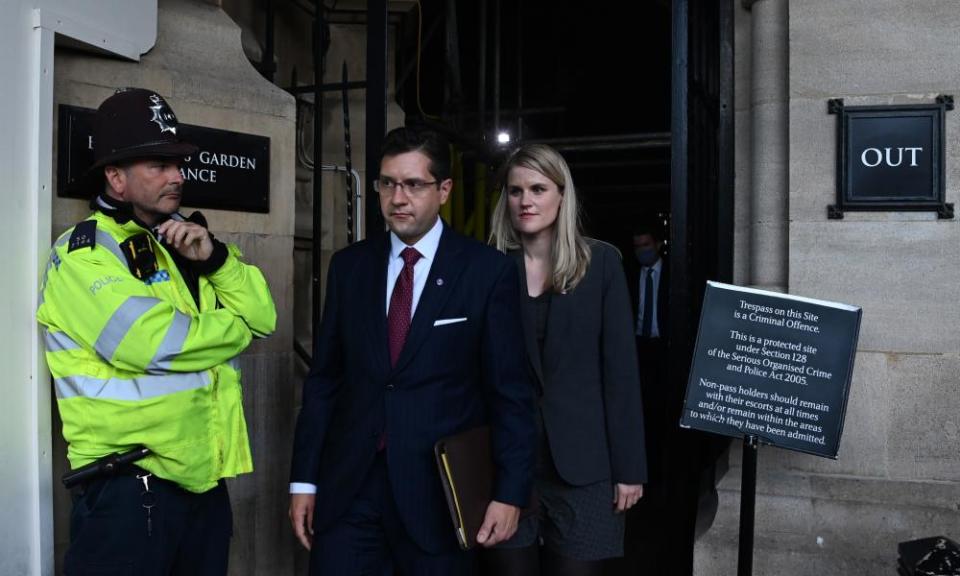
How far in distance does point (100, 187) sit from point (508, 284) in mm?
1567

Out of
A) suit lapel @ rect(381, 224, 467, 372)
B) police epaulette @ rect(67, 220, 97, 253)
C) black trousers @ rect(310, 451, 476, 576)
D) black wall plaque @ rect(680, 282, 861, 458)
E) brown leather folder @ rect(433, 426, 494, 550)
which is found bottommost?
black trousers @ rect(310, 451, 476, 576)

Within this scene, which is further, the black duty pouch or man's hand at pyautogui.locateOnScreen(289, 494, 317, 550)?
man's hand at pyautogui.locateOnScreen(289, 494, 317, 550)

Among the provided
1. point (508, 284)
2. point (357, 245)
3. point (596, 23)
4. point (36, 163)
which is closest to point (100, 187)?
point (36, 163)

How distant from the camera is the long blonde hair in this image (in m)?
3.21

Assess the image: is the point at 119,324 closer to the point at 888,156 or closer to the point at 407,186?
the point at 407,186

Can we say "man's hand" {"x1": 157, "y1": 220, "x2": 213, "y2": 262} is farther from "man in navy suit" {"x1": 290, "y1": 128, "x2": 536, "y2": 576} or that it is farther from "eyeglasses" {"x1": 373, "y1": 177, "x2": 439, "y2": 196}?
"eyeglasses" {"x1": 373, "y1": 177, "x2": 439, "y2": 196}

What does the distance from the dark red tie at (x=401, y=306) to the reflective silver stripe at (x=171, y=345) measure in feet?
1.98

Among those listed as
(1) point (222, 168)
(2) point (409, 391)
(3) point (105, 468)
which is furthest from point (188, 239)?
(1) point (222, 168)

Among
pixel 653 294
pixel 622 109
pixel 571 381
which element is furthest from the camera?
pixel 622 109

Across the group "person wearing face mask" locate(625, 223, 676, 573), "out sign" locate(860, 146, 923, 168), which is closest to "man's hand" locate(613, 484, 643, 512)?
"out sign" locate(860, 146, 923, 168)

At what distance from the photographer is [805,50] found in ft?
13.0

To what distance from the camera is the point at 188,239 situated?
9.09 feet

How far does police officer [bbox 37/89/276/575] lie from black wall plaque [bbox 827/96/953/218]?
8.53 feet

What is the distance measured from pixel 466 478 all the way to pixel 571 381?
2.20ft
